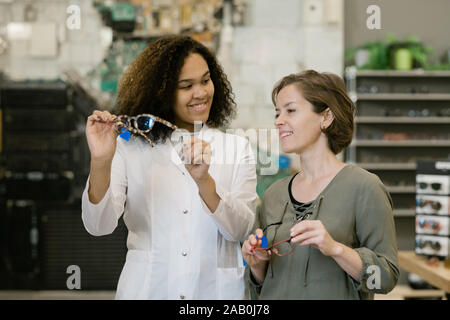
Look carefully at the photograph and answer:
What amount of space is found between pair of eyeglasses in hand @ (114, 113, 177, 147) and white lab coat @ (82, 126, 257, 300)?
11 cm

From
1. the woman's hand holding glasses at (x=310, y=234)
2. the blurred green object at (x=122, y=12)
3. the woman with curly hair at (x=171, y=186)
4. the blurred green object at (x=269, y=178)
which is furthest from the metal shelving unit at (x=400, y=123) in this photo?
the woman's hand holding glasses at (x=310, y=234)

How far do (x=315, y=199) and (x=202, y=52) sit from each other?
1.46 feet

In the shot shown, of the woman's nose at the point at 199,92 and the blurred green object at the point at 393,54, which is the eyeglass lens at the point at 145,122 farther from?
the blurred green object at the point at 393,54

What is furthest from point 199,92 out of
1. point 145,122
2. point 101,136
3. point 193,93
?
point 101,136

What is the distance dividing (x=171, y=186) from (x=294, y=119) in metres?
0.33

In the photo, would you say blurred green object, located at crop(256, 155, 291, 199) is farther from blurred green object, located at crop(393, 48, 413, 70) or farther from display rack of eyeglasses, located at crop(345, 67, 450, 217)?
blurred green object, located at crop(393, 48, 413, 70)

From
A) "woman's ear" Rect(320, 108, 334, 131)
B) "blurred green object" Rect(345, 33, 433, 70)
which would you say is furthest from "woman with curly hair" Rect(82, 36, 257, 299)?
"blurred green object" Rect(345, 33, 433, 70)

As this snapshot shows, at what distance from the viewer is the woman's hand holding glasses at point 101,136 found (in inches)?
41.6

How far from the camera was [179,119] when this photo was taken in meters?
1.20

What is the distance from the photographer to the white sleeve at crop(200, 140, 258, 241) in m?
1.08

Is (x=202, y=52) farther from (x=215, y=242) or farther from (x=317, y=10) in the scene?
(x=317, y=10)

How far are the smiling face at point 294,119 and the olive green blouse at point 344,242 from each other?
0.37 feet

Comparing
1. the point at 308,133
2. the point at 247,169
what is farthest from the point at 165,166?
the point at 308,133

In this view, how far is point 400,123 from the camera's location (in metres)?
5.42
